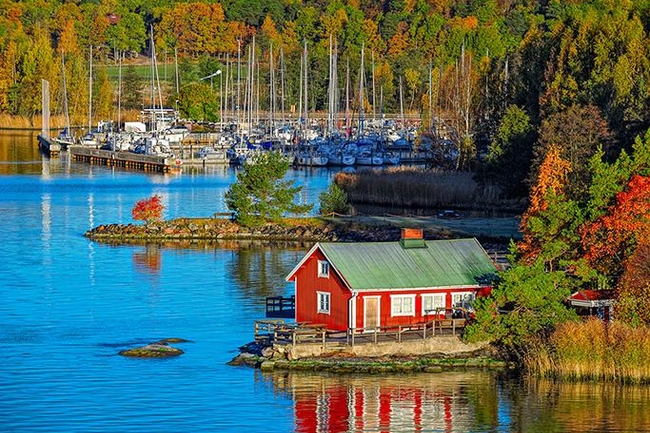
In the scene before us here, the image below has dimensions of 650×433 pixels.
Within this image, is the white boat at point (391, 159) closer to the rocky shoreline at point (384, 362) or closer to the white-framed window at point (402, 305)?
the white-framed window at point (402, 305)

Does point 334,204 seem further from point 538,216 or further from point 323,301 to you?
point 323,301

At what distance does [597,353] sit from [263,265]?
1235 inches

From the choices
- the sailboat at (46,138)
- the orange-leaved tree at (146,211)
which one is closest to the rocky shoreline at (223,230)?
the orange-leaved tree at (146,211)

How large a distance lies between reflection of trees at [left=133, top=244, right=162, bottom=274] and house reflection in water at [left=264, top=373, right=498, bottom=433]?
28.7 meters

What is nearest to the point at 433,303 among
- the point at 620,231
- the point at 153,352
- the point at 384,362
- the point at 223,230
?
the point at 384,362

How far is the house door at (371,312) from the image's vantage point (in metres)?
52.8

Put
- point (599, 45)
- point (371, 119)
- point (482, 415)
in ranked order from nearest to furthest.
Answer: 1. point (482, 415)
2. point (599, 45)
3. point (371, 119)

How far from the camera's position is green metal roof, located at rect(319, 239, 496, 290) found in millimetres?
53188

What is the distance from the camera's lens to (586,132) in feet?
256

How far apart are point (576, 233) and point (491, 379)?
832 cm

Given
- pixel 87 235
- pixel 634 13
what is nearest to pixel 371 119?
pixel 634 13

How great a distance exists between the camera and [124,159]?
15025cm

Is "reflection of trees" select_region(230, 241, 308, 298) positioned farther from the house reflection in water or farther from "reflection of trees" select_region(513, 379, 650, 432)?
"reflection of trees" select_region(513, 379, 650, 432)

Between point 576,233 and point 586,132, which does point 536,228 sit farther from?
point 586,132
